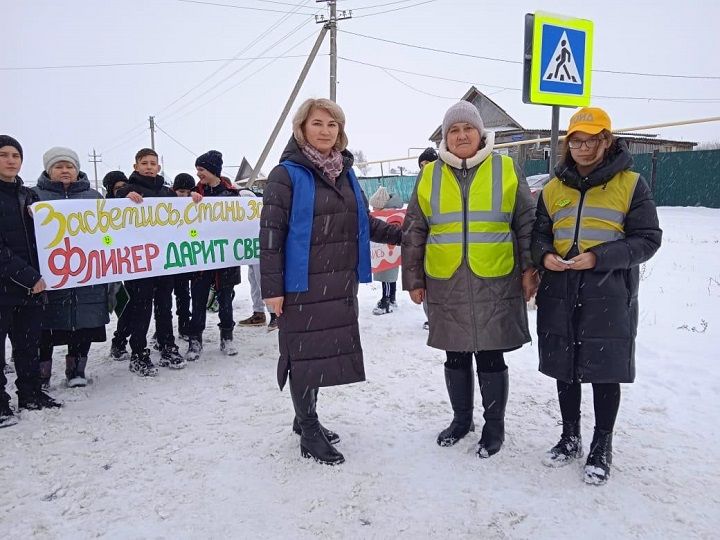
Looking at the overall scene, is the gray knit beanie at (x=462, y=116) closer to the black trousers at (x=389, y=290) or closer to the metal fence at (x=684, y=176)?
the black trousers at (x=389, y=290)

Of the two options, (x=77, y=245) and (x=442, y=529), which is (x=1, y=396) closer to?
(x=77, y=245)

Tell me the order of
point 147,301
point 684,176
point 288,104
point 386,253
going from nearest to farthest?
point 147,301 < point 386,253 < point 684,176 < point 288,104

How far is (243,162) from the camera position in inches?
1844

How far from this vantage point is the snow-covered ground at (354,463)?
→ 243 centimetres

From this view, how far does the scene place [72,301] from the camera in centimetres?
410

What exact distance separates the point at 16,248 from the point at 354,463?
280 centimetres

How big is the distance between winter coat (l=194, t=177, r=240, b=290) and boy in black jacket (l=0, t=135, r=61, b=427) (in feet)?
4.93

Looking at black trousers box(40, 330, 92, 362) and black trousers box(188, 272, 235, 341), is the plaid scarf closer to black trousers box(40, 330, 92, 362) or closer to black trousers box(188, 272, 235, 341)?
black trousers box(188, 272, 235, 341)

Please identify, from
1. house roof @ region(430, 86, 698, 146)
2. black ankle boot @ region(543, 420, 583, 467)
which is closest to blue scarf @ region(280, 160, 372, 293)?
black ankle boot @ region(543, 420, 583, 467)

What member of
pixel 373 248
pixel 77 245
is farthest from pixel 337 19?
pixel 77 245

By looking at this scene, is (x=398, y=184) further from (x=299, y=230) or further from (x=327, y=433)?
(x=299, y=230)

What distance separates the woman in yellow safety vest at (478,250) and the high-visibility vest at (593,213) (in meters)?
0.18

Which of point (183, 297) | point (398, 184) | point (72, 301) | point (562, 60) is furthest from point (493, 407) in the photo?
point (398, 184)

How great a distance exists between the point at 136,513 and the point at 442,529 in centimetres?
149
